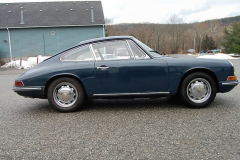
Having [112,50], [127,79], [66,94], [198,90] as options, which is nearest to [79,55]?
[112,50]

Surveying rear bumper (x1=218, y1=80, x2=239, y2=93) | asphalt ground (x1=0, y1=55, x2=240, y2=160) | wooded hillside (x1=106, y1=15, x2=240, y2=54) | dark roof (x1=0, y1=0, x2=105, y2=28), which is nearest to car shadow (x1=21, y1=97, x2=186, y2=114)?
asphalt ground (x1=0, y1=55, x2=240, y2=160)

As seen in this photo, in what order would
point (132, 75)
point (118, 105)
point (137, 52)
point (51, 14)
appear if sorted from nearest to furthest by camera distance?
point (132, 75)
point (137, 52)
point (118, 105)
point (51, 14)

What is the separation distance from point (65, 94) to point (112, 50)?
121 centimetres

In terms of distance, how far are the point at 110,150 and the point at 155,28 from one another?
6629 centimetres

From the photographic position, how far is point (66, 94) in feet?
12.4

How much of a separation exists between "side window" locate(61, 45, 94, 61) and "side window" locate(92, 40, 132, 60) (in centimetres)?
14

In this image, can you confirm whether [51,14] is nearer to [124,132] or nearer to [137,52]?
[137,52]

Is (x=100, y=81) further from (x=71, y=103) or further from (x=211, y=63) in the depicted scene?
(x=211, y=63)

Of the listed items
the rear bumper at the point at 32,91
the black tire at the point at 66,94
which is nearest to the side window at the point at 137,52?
the black tire at the point at 66,94

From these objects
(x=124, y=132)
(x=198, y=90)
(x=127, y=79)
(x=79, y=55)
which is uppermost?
(x=79, y=55)

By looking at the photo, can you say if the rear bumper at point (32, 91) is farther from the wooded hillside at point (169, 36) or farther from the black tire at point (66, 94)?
the wooded hillside at point (169, 36)

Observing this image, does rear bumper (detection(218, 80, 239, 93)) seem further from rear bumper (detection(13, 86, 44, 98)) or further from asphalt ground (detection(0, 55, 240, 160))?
rear bumper (detection(13, 86, 44, 98))

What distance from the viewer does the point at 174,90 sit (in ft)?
12.3

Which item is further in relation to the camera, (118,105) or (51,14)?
(51,14)
